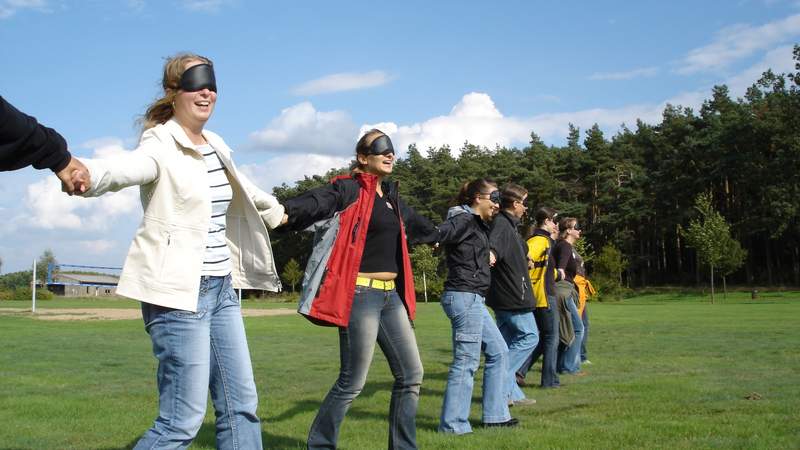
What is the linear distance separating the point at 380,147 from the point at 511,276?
2.91 metres

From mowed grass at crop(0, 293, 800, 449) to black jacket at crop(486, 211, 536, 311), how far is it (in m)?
1.12

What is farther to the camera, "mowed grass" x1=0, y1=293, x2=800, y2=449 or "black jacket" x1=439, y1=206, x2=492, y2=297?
"black jacket" x1=439, y1=206, x2=492, y2=297

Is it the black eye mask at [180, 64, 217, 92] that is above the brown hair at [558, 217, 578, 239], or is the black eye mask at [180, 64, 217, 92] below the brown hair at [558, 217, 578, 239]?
above

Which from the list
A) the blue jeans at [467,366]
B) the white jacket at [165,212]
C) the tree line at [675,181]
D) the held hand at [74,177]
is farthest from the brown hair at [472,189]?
the tree line at [675,181]

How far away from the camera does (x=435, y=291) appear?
223 feet

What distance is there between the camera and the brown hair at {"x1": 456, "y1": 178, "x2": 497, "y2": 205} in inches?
296

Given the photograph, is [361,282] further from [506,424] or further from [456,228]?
[506,424]

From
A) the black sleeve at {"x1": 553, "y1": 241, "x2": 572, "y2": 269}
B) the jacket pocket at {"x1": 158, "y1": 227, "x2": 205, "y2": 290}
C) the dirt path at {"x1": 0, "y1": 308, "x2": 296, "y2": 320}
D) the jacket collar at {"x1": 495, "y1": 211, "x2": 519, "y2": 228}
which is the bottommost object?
the dirt path at {"x1": 0, "y1": 308, "x2": 296, "y2": 320}

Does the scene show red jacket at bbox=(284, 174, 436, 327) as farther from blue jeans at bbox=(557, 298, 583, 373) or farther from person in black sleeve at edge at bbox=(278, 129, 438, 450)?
blue jeans at bbox=(557, 298, 583, 373)

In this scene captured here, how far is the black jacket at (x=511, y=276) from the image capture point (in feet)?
26.3

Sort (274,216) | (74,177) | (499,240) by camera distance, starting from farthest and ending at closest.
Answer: (499,240) < (274,216) < (74,177)

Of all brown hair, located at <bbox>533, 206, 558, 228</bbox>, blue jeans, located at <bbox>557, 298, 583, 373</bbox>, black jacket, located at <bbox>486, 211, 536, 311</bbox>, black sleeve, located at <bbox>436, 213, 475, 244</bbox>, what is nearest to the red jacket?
black sleeve, located at <bbox>436, 213, 475, 244</bbox>

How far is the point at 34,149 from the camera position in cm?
314

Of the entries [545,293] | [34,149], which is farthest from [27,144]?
[545,293]
